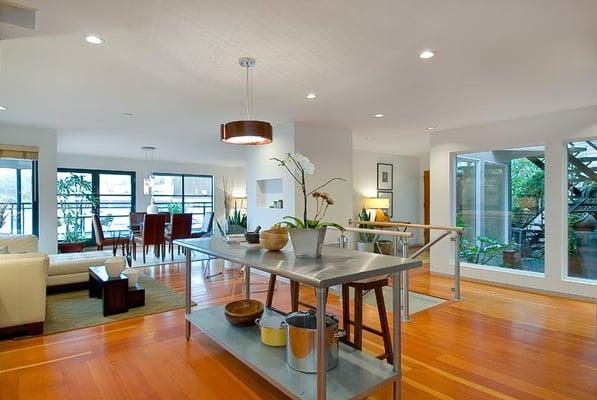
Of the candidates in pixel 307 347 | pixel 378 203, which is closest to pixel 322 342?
pixel 307 347

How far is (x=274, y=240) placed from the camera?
2.29 metres

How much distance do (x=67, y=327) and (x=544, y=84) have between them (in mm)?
4872

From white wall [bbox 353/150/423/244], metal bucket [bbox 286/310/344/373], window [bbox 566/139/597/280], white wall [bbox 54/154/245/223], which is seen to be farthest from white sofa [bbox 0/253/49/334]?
white wall [bbox 54/154/245/223]

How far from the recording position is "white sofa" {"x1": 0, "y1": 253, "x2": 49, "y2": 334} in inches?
112

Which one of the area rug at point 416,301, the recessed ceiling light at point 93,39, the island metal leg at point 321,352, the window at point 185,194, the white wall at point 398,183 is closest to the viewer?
the island metal leg at point 321,352

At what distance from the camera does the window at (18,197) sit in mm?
5184

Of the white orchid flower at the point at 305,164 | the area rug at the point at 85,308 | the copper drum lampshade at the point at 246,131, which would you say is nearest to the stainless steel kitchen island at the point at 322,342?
the white orchid flower at the point at 305,164

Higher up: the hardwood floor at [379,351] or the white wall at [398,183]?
the white wall at [398,183]

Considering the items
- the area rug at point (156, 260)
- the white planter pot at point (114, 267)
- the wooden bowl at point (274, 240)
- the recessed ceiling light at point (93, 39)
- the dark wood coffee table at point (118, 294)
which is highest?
the recessed ceiling light at point (93, 39)

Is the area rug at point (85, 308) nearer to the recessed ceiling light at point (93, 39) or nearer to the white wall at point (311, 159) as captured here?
the white wall at point (311, 159)

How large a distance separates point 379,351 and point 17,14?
3.17 metres

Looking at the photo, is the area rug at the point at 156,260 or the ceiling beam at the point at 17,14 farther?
the area rug at the point at 156,260

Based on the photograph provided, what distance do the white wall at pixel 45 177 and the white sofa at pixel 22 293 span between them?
8.34ft

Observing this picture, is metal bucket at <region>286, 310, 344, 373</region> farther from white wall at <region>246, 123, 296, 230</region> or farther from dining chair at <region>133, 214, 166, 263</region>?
dining chair at <region>133, 214, 166, 263</region>
